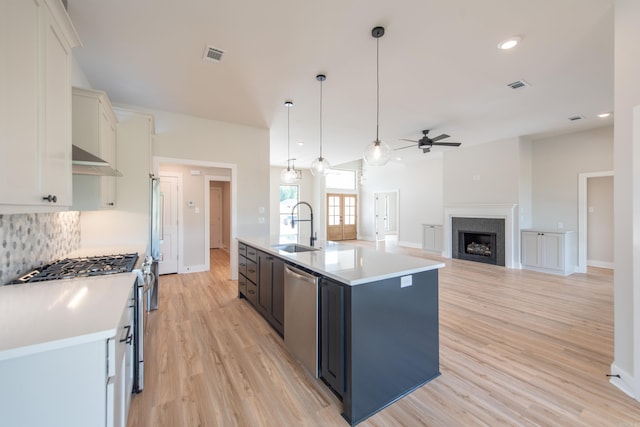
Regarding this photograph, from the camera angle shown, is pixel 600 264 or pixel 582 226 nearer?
pixel 582 226

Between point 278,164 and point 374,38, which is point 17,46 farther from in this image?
point 278,164

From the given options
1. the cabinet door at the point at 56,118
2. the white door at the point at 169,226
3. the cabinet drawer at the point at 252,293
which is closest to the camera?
the cabinet door at the point at 56,118

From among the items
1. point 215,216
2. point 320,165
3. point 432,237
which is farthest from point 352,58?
point 215,216

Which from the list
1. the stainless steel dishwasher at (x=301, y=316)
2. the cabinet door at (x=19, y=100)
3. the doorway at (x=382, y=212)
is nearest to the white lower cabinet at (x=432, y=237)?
the doorway at (x=382, y=212)

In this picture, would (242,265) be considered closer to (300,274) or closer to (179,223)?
(300,274)

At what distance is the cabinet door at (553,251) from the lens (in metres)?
5.15

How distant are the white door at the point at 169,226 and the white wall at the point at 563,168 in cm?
774

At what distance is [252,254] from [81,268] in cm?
164

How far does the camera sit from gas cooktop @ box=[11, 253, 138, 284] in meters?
1.71

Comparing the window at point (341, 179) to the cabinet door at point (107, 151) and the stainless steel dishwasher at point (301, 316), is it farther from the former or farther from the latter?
the stainless steel dishwasher at point (301, 316)

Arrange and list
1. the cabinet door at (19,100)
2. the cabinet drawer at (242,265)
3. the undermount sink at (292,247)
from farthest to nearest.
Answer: the cabinet drawer at (242,265)
the undermount sink at (292,247)
the cabinet door at (19,100)

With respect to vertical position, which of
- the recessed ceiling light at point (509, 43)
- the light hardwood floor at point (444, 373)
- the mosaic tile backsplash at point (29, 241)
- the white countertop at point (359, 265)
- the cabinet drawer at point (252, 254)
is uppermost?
the recessed ceiling light at point (509, 43)

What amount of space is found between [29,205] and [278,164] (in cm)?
841

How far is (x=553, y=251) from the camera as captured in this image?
5.26 metres
